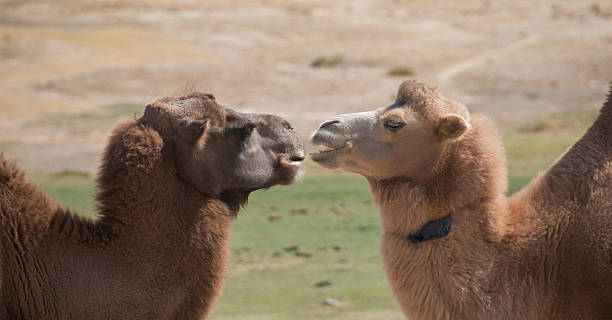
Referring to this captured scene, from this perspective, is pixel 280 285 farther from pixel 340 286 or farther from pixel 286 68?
→ pixel 286 68

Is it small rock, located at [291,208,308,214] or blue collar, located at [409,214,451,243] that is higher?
blue collar, located at [409,214,451,243]

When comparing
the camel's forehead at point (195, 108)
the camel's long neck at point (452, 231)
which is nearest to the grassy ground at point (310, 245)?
the camel's long neck at point (452, 231)

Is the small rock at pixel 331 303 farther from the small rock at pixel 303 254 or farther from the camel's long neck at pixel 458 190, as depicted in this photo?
the camel's long neck at pixel 458 190

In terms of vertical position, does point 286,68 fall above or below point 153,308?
below

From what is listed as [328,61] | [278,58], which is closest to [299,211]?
[328,61]

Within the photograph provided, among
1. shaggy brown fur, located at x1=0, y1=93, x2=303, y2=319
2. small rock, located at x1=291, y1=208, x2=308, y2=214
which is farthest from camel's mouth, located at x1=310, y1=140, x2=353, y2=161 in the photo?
small rock, located at x1=291, y1=208, x2=308, y2=214

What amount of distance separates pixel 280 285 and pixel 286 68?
82.0 ft

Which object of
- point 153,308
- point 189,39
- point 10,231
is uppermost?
point 10,231

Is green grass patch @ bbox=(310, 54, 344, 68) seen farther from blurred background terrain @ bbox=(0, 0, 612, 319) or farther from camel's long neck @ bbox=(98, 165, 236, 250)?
camel's long neck @ bbox=(98, 165, 236, 250)

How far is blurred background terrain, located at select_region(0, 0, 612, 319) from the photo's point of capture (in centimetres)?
1055

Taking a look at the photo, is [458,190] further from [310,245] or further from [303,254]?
[310,245]

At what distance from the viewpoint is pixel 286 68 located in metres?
33.9

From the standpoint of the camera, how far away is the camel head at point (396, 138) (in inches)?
199

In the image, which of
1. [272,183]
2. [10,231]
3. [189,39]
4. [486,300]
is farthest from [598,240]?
[189,39]
